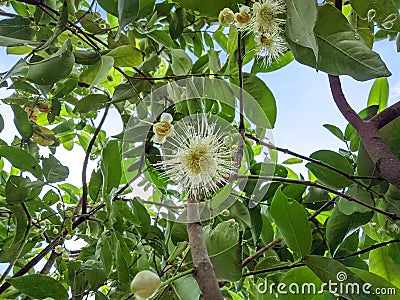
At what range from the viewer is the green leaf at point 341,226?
1.74 ft

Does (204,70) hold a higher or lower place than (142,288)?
higher

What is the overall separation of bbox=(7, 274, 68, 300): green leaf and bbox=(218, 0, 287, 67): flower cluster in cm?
33

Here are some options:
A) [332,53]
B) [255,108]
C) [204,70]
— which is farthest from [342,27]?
[204,70]

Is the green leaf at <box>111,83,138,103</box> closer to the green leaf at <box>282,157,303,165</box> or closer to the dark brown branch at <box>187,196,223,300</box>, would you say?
the dark brown branch at <box>187,196,223,300</box>

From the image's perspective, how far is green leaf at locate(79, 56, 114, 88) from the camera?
0.50m

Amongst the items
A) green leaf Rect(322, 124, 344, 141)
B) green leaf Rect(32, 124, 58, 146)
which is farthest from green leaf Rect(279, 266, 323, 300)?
green leaf Rect(32, 124, 58, 146)

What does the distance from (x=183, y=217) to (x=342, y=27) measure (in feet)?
0.90

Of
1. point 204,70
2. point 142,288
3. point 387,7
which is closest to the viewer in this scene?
point 142,288

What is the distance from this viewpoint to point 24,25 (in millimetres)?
585

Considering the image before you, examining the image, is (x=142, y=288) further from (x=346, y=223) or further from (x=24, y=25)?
(x=24, y=25)

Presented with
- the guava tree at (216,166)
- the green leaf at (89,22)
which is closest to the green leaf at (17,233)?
the guava tree at (216,166)

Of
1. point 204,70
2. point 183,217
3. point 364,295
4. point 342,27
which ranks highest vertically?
point 204,70

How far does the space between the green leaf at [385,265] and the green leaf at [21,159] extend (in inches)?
18.1

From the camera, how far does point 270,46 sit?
0.56 m
